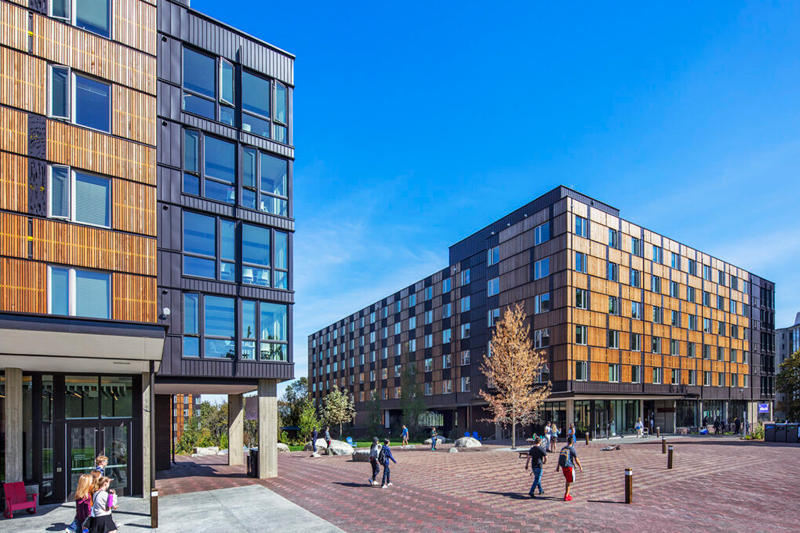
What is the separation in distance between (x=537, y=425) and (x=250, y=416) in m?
31.8

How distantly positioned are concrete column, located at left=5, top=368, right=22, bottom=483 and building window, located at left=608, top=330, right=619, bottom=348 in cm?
4587

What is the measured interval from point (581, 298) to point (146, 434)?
128ft

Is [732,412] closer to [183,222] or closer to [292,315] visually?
[292,315]

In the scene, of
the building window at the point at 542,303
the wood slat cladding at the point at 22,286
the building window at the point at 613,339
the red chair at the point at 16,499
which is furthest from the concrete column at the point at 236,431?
the building window at the point at 613,339

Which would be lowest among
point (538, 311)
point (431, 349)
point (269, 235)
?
point (431, 349)

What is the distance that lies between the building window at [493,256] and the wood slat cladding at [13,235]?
47479mm

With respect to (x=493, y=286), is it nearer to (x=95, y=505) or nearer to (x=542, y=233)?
(x=542, y=233)

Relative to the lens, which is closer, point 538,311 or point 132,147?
point 132,147

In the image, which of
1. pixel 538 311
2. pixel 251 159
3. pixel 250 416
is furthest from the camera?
pixel 538 311

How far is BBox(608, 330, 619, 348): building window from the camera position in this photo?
52.2 m

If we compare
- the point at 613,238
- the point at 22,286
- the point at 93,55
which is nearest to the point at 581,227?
the point at 613,238

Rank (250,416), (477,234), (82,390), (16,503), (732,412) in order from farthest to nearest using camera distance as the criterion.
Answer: (732,412) < (477,234) < (250,416) < (82,390) < (16,503)

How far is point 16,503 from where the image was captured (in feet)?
52.6

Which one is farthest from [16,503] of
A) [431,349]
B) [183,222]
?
[431,349]
